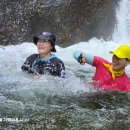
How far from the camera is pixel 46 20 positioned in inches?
507

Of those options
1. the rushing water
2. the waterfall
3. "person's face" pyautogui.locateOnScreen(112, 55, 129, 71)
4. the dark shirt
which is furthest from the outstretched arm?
the waterfall

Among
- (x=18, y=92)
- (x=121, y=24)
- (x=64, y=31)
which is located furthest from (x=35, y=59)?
(x=121, y=24)

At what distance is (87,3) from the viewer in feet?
43.5

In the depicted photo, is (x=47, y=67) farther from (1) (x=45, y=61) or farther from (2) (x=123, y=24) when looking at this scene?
(2) (x=123, y=24)

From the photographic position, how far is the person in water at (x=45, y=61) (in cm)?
608

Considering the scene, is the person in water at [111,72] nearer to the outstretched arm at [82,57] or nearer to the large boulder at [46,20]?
the outstretched arm at [82,57]

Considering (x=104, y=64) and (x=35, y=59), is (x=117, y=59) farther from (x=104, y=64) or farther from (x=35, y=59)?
(x=35, y=59)

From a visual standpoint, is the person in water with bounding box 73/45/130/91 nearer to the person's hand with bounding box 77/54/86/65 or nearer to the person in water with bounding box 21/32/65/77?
the person's hand with bounding box 77/54/86/65

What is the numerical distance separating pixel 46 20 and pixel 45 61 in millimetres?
6923

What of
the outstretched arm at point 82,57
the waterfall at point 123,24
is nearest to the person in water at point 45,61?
the outstretched arm at point 82,57

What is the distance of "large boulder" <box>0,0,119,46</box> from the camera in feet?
41.8

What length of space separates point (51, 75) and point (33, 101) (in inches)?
37.3

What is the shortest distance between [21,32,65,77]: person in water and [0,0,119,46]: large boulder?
651 centimetres

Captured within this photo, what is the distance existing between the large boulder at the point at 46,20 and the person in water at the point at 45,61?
6510mm
